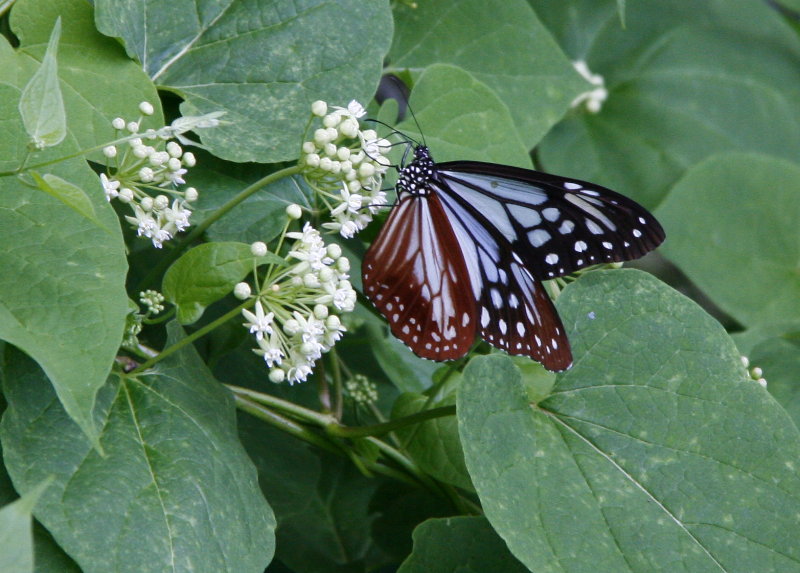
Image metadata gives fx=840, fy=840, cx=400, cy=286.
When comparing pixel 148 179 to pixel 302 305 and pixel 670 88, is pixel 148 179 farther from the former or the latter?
pixel 670 88

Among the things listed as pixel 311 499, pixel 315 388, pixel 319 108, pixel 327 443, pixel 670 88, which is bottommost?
pixel 311 499

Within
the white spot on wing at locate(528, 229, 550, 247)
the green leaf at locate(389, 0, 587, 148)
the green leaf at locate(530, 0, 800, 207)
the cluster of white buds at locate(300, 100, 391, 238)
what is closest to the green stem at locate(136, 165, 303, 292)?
the cluster of white buds at locate(300, 100, 391, 238)

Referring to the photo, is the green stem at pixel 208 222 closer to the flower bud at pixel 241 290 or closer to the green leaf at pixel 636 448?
the flower bud at pixel 241 290

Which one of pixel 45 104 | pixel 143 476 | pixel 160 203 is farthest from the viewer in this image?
pixel 160 203

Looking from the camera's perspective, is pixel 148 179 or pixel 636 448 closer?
pixel 148 179

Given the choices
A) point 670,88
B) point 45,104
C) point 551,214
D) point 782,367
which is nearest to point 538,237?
point 551,214

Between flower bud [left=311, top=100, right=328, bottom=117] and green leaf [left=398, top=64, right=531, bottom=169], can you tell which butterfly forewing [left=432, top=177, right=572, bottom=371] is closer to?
green leaf [left=398, top=64, right=531, bottom=169]
